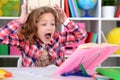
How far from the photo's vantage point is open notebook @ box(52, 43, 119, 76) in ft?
3.31

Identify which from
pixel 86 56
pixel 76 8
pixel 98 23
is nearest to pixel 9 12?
pixel 76 8

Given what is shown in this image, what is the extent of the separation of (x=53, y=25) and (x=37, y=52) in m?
0.23

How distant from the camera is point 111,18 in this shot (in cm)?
324

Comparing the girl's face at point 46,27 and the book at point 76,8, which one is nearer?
the girl's face at point 46,27

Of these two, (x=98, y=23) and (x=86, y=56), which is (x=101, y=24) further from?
(x=86, y=56)

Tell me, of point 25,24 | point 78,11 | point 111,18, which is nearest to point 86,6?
point 78,11

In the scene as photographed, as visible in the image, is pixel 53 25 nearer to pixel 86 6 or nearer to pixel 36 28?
pixel 36 28

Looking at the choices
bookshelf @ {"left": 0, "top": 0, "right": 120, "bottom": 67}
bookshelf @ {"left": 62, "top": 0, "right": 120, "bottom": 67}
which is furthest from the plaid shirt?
bookshelf @ {"left": 62, "top": 0, "right": 120, "bottom": 67}

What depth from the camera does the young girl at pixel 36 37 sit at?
6.48ft

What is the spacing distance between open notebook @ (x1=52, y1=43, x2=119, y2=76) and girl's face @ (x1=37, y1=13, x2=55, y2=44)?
80 cm

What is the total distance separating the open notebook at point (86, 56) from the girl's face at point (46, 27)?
2.63 feet

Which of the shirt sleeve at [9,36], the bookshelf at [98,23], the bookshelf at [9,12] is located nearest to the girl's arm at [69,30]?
the shirt sleeve at [9,36]

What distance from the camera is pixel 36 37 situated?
6.77 ft

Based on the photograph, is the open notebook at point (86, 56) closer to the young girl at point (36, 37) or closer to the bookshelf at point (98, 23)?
the young girl at point (36, 37)
